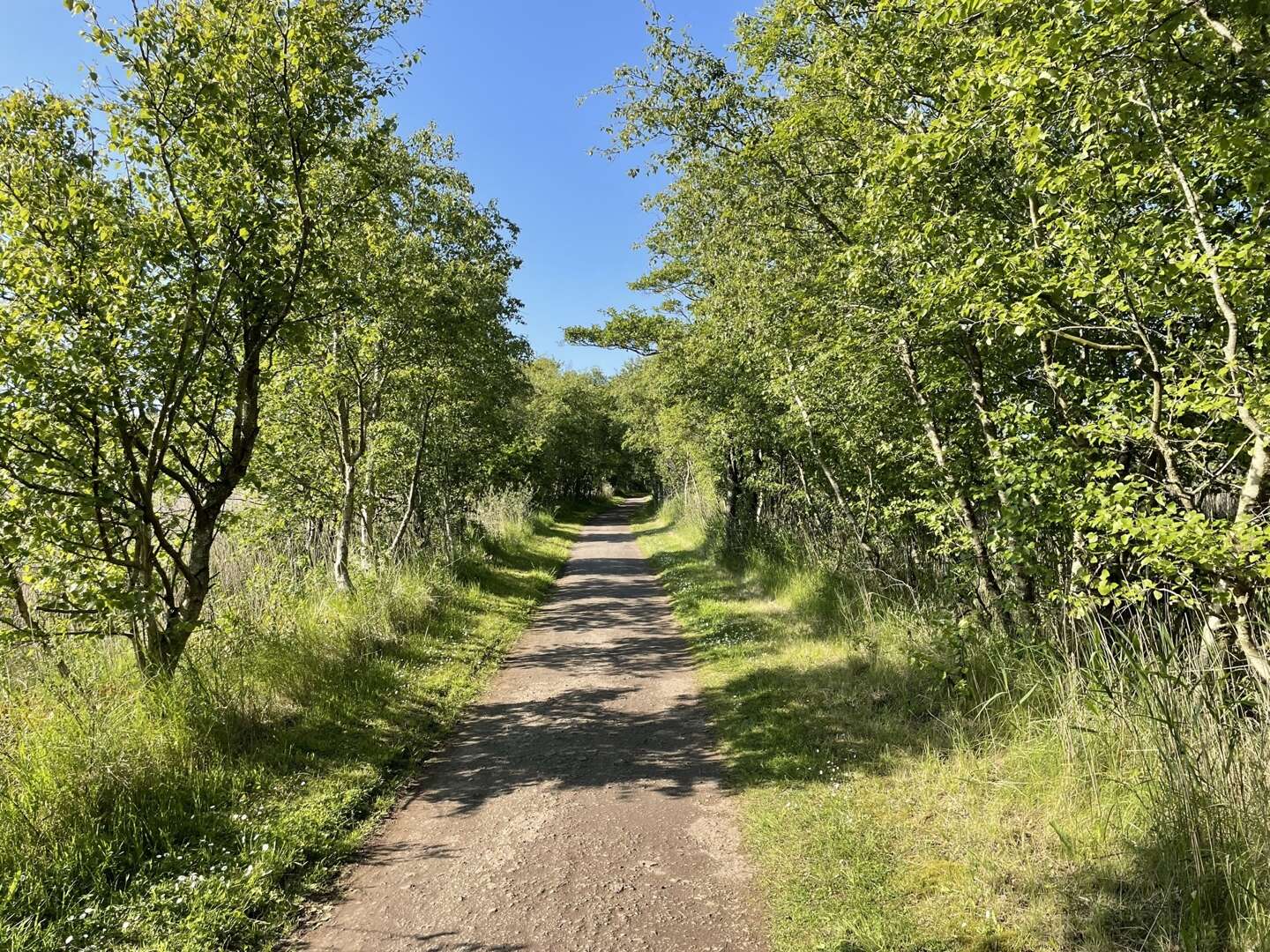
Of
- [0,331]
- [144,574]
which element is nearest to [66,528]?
[144,574]

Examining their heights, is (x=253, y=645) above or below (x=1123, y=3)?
below

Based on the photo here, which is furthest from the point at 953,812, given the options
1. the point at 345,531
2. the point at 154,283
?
the point at 345,531

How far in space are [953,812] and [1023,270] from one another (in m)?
3.58

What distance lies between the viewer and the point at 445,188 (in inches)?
456

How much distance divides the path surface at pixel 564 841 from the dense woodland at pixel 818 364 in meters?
0.55

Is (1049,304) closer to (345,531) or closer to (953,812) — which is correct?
(953,812)

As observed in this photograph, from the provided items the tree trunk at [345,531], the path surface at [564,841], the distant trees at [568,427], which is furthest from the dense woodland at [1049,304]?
the distant trees at [568,427]

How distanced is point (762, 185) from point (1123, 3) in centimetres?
431

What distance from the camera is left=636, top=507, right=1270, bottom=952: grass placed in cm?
310

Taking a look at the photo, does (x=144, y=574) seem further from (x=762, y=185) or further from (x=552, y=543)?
(x=552, y=543)

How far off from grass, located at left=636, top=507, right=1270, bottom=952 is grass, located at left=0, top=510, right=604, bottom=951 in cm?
301

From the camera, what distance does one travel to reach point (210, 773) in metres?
4.80

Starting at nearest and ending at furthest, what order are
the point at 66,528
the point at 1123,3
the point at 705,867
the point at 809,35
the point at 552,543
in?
the point at 1123,3 → the point at 705,867 → the point at 66,528 → the point at 809,35 → the point at 552,543

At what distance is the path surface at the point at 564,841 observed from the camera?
3.55 metres
